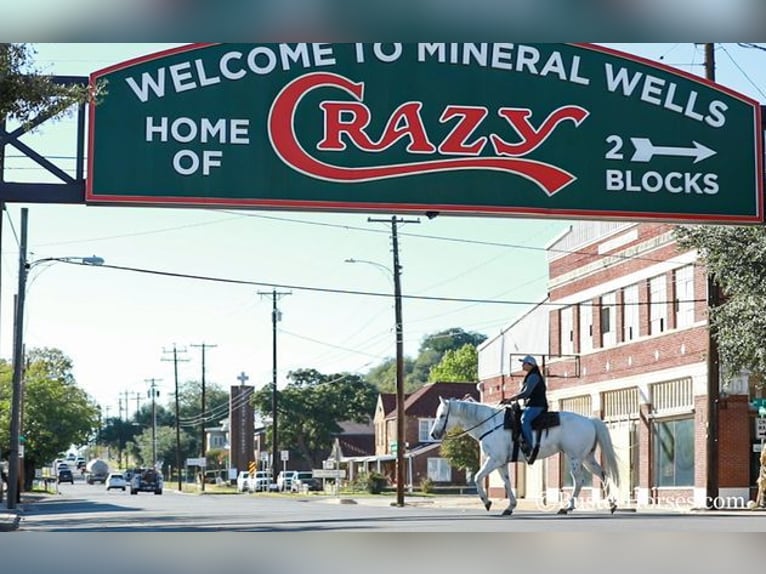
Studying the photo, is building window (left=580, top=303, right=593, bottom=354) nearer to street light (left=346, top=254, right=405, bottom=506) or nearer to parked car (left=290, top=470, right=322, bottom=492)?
street light (left=346, top=254, right=405, bottom=506)

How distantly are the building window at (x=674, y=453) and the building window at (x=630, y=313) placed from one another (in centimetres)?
350

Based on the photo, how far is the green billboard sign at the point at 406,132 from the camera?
18.1 meters

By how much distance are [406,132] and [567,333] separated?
33.3 meters

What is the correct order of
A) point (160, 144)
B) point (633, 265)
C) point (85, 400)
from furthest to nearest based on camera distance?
point (85, 400)
point (633, 265)
point (160, 144)

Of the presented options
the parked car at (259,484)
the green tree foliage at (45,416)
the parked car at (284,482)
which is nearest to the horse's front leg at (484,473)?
the green tree foliage at (45,416)

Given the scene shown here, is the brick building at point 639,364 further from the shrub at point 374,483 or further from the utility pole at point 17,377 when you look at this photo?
the utility pole at point 17,377

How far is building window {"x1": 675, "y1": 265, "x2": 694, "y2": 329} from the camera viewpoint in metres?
40.3

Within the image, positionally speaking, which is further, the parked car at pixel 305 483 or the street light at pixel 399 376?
the parked car at pixel 305 483

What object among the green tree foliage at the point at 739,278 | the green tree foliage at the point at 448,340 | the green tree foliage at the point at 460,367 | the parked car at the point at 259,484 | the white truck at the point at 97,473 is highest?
the green tree foliage at the point at 448,340

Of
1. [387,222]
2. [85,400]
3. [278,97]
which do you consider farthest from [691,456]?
[85,400]

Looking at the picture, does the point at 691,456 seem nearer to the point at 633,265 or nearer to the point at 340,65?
the point at 633,265

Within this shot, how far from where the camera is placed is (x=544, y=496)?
50344 millimetres

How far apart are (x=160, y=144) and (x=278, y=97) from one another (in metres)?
1.68

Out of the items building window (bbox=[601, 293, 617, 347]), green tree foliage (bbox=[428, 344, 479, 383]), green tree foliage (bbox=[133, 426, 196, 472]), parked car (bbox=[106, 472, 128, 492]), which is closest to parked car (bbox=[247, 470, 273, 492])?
parked car (bbox=[106, 472, 128, 492])
